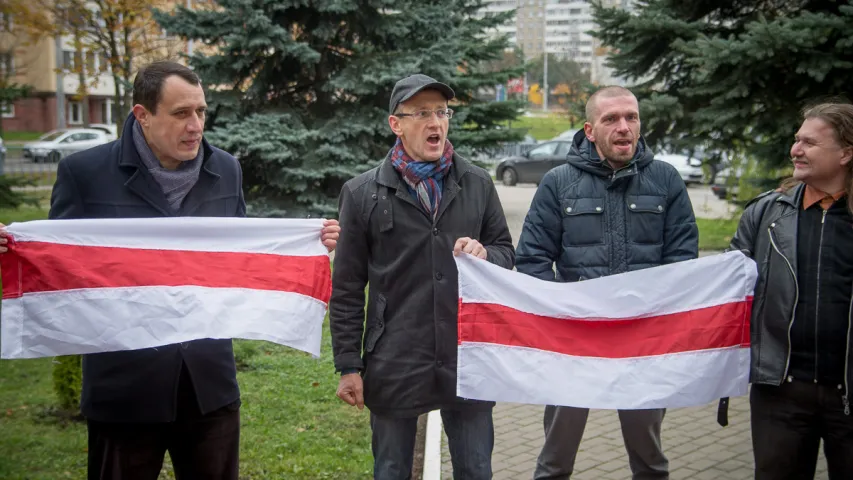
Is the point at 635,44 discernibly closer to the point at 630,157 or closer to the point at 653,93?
the point at 653,93

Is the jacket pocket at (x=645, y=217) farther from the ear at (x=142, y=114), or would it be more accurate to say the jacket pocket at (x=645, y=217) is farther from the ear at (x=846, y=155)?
the ear at (x=142, y=114)

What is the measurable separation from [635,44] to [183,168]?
8650mm

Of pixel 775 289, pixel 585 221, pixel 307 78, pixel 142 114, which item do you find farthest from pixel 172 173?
pixel 307 78

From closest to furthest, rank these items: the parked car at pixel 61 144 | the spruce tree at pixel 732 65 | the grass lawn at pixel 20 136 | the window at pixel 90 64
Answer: the spruce tree at pixel 732 65, the window at pixel 90 64, the parked car at pixel 61 144, the grass lawn at pixel 20 136

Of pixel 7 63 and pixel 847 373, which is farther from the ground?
pixel 7 63

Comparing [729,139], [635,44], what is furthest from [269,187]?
[729,139]

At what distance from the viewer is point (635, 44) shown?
11688mm

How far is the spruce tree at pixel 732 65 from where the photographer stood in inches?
345

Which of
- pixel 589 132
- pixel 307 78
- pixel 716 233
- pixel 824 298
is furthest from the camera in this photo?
pixel 716 233

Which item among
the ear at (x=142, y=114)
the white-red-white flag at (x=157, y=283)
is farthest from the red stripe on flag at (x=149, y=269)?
the ear at (x=142, y=114)

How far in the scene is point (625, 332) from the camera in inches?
190

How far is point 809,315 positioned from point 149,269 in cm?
305

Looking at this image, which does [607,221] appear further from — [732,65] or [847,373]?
[732,65]

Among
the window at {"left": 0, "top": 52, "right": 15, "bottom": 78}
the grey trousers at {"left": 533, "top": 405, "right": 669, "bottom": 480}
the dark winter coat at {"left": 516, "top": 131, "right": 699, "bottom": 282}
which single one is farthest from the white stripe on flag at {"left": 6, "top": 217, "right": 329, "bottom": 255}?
the window at {"left": 0, "top": 52, "right": 15, "bottom": 78}
